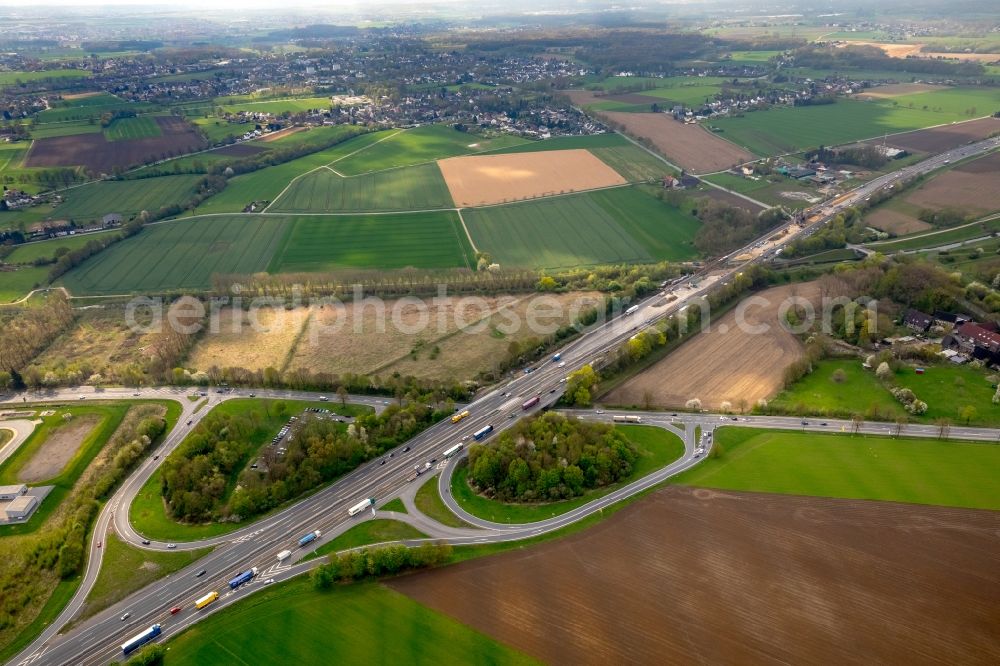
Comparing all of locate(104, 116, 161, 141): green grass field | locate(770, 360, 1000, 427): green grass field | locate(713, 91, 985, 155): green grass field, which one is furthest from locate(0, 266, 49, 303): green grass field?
locate(713, 91, 985, 155): green grass field

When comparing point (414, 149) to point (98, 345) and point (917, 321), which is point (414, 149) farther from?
point (917, 321)

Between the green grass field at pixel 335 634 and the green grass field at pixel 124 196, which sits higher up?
the green grass field at pixel 124 196

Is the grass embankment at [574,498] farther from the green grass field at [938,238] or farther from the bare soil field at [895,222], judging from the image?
the bare soil field at [895,222]

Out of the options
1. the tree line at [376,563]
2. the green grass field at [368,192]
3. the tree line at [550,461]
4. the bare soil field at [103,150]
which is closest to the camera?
the tree line at [376,563]

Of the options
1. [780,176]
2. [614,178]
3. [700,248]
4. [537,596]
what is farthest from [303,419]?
[780,176]

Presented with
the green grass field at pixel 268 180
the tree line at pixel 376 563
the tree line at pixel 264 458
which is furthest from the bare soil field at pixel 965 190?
the green grass field at pixel 268 180

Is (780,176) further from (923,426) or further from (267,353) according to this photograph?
(267,353)

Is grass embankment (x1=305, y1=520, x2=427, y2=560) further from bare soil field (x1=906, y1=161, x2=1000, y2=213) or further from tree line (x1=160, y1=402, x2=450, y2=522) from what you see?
bare soil field (x1=906, y1=161, x2=1000, y2=213)
